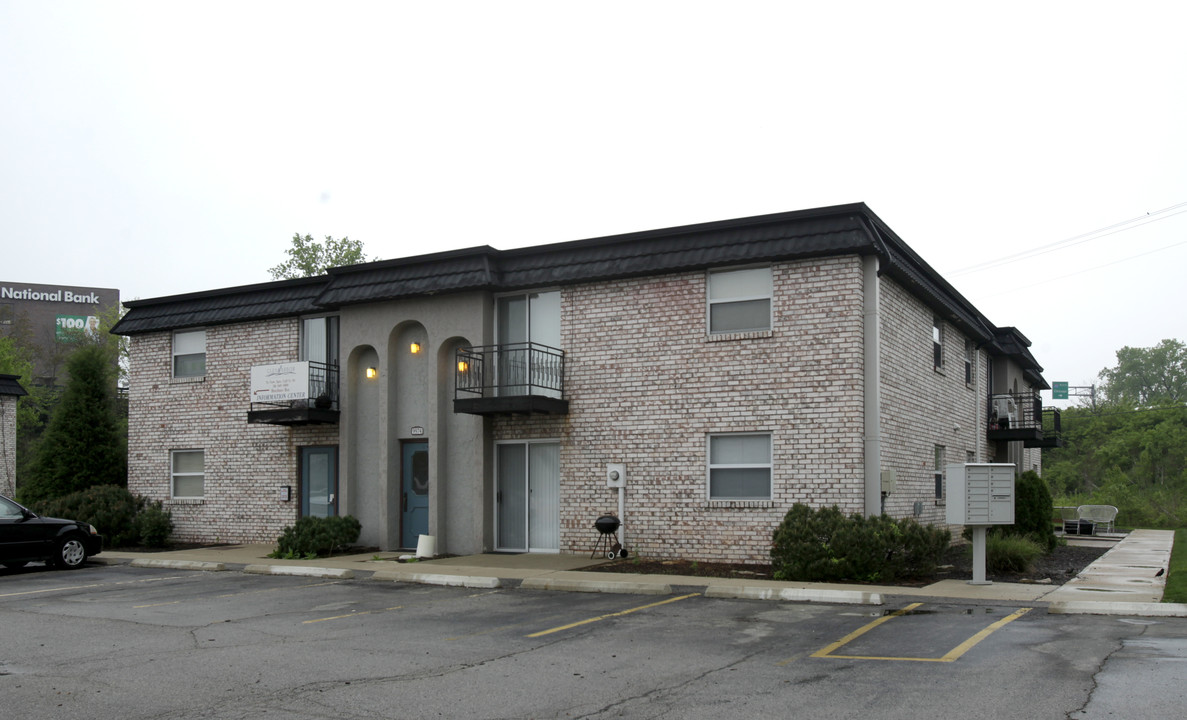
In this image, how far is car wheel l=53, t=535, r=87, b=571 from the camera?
1800 centimetres

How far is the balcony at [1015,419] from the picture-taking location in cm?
2523

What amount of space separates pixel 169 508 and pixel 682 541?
1298cm

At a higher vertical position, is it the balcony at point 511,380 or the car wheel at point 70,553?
the balcony at point 511,380

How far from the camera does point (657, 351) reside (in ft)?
56.6

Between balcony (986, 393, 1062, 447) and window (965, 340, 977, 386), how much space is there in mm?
2386

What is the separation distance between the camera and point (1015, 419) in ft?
87.2

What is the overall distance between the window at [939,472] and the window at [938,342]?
67.4 inches

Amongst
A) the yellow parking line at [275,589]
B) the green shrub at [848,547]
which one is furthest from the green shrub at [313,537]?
the green shrub at [848,547]

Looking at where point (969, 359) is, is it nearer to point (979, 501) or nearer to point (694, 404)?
point (694, 404)

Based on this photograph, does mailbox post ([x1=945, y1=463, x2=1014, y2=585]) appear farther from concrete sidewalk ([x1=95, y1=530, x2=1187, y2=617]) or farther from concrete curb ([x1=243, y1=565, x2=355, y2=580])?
concrete curb ([x1=243, y1=565, x2=355, y2=580])

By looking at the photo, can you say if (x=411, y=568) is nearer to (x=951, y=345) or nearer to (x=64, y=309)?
Answer: (x=951, y=345)

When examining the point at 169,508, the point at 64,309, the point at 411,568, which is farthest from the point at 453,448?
the point at 64,309

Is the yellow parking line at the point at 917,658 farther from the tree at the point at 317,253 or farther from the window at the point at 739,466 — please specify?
the tree at the point at 317,253

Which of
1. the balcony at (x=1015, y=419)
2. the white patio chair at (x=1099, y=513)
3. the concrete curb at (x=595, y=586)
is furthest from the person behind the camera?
the white patio chair at (x=1099, y=513)
